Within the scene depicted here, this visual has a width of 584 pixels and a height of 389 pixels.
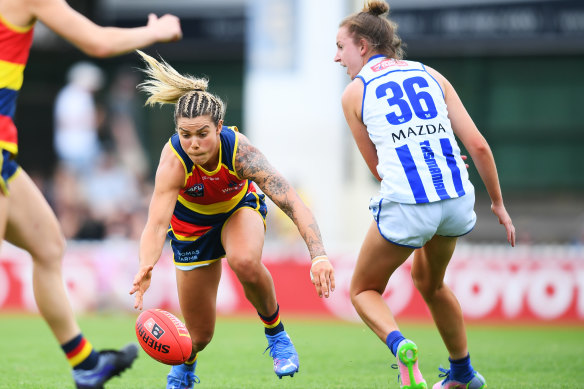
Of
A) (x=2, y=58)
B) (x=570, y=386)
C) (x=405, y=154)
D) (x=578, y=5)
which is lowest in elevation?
(x=570, y=386)

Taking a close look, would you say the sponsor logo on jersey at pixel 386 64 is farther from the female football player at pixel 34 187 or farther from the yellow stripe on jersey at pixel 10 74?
the yellow stripe on jersey at pixel 10 74

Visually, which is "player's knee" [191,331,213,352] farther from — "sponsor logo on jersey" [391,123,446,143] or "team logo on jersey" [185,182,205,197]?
"sponsor logo on jersey" [391,123,446,143]

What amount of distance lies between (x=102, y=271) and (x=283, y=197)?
8860 mm

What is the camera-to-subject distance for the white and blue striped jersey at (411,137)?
4.95 meters

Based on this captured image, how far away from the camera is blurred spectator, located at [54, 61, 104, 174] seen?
1571 cm

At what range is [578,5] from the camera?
663 inches

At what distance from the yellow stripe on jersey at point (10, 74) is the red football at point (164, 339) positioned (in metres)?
1.75

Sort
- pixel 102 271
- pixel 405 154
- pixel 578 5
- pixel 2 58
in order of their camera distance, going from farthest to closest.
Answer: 1. pixel 578 5
2. pixel 102 271
3. pixel 405 154
4. pixel 2 58

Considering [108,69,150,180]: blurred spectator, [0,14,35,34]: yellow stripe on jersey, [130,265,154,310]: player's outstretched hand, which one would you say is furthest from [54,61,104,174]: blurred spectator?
[0,14,35,34]: yellow stripe on jersey

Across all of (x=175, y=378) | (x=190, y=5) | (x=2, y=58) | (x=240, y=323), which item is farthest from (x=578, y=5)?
(x=2, y=58)

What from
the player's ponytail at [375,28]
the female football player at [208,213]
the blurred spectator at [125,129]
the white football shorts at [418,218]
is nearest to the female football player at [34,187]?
the female football player at [208,213]

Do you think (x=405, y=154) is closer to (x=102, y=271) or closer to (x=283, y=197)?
(x=283, y=197)

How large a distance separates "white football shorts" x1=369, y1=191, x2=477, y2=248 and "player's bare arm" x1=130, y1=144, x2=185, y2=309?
1.23 meters

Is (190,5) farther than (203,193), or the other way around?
(190,5)
